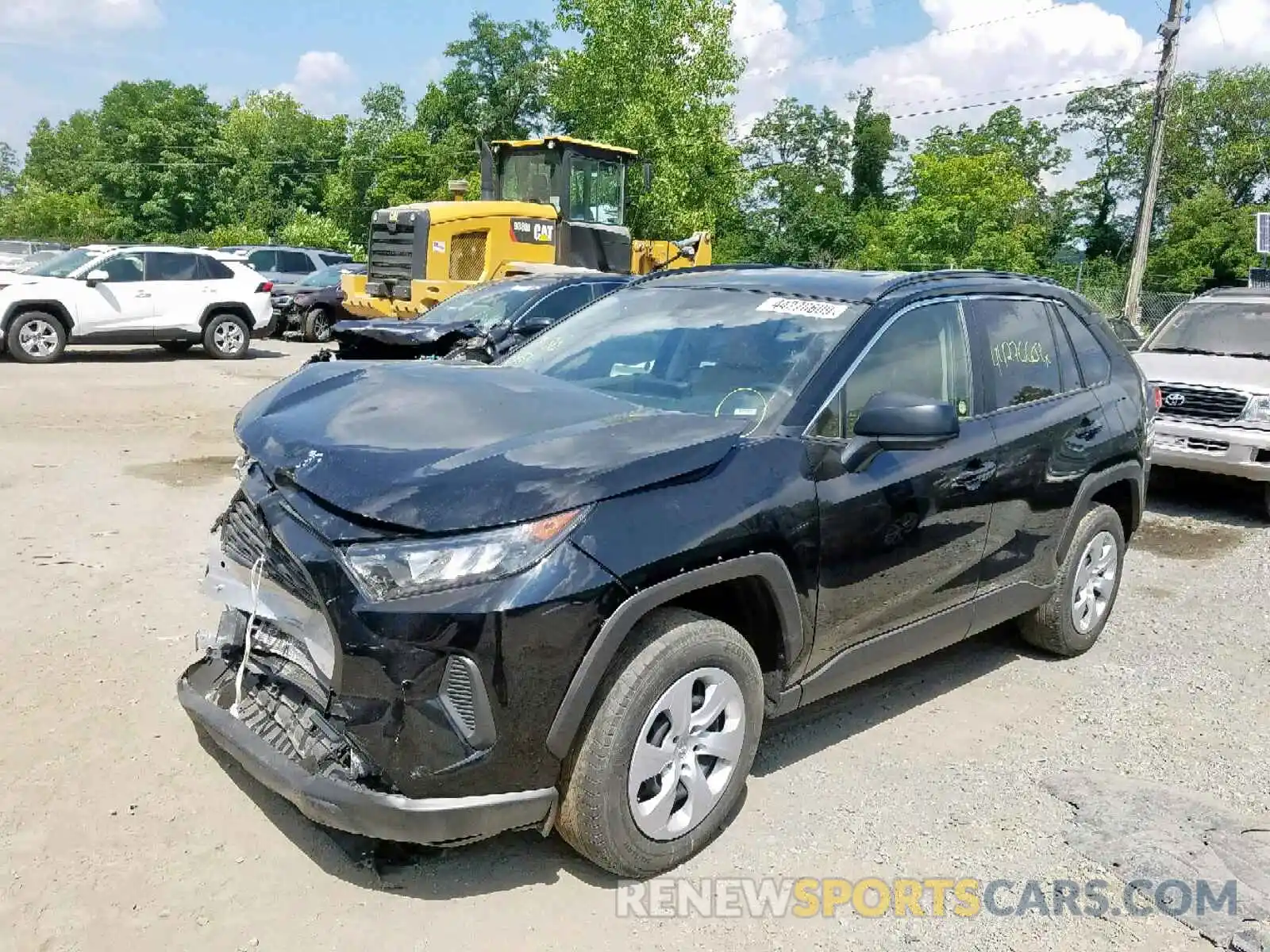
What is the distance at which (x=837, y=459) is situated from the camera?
3555mm

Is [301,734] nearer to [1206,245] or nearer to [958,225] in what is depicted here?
[958,225]

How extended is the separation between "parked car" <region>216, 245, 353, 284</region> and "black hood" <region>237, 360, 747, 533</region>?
20.4m

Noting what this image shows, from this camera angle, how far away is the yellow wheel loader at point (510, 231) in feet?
52.6

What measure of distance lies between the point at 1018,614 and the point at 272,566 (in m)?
3.34

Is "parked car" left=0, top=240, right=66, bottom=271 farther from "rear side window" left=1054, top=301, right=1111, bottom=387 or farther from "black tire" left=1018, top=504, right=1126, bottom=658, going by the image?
"black tire" left=1018, top=504, right=1126, bottom=658

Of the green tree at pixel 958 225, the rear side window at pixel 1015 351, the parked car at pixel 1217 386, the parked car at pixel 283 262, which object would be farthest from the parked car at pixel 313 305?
the green tree at pixel 958 225

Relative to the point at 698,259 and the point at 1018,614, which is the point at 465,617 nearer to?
the point at 1018,614

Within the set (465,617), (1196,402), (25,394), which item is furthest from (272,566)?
(25,394)

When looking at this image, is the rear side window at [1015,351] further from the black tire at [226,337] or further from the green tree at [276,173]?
the green tree at [276,173]

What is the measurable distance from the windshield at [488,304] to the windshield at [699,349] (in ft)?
17.7

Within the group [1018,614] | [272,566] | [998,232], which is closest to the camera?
[272,566]

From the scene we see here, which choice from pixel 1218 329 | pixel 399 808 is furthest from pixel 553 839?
pixel 1218 329

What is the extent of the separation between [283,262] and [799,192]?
46.3 m

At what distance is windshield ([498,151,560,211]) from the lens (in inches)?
666
